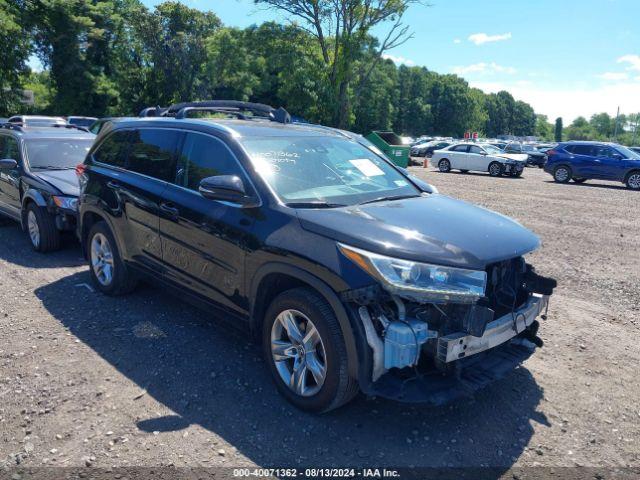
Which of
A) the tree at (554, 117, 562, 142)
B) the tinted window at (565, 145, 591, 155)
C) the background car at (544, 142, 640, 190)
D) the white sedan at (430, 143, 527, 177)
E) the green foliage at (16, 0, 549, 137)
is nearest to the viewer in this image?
the background car at (544, 142, 640, 190)

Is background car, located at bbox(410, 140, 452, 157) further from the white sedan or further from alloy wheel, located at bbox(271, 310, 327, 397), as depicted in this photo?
alloy wheel, located at bbox(271, 310, 327, 397)

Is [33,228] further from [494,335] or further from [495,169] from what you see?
[495,169]

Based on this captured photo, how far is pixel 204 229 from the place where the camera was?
3.79m

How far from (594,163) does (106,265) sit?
1951 centimetres

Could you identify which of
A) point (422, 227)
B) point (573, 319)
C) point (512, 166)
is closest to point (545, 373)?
point (573, 319)

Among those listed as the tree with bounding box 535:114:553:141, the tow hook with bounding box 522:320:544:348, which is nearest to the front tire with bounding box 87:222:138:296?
the tow hook with bounding box 522:320:544:348

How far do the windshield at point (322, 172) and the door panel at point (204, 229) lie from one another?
235 millimetres

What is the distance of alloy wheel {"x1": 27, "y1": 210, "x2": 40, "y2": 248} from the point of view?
6.82 metres

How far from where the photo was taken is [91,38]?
36875 millimetres

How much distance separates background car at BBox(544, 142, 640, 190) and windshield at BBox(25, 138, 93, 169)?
18387 mm

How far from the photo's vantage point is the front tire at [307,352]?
9.75 ft

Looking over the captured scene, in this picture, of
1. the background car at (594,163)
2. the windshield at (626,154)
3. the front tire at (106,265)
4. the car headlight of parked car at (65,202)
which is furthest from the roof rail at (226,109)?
the windshield at (626,154)

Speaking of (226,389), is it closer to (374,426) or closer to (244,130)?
(374,426)

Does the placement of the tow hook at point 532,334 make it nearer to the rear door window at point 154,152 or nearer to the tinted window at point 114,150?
the rear door window at point 154,152
